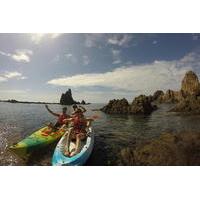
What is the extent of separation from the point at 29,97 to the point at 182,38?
7.85 ft

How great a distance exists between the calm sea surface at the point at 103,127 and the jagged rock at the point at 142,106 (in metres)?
0.08

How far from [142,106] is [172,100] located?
18.0 inches

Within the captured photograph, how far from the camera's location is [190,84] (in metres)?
5.91

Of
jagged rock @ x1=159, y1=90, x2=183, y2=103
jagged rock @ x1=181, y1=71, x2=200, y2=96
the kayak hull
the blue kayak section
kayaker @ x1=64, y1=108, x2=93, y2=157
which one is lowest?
the blue kayak section

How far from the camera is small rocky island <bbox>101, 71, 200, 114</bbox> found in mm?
5918

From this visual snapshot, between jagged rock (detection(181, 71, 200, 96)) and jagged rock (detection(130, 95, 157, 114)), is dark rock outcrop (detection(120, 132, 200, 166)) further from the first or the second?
jagged rock (detection(181, 71, 200, 96))

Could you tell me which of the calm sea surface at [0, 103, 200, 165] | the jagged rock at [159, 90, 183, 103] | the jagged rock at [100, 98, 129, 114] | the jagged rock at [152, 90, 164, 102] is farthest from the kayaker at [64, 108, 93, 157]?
the jagged rock at [159, 90, 183, 103]

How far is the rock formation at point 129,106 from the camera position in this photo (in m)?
5.98

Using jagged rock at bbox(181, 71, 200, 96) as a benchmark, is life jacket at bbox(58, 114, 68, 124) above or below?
below

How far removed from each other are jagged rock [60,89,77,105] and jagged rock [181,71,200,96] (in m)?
1.64

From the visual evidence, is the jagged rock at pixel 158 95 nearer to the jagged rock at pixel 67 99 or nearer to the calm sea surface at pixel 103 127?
the calm sea surface at pixel 103 127
